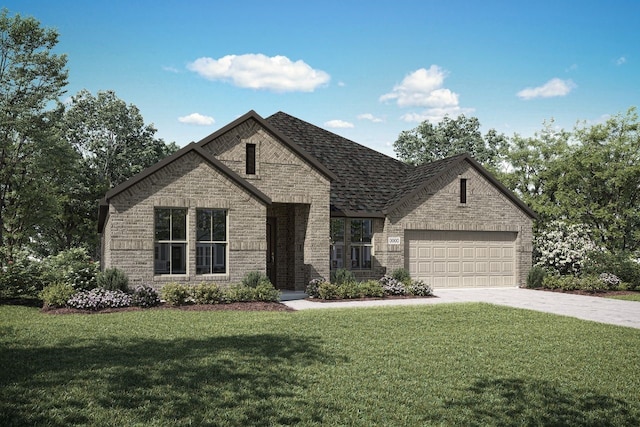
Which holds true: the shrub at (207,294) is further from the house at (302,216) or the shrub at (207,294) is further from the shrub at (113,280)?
the shrub at (113,280)

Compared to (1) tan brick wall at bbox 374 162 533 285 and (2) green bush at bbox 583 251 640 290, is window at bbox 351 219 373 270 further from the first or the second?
(2) green bush at bbox 583 251 640 290

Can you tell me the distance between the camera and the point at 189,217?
17.7 m

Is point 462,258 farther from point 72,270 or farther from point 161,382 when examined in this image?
point 161,382

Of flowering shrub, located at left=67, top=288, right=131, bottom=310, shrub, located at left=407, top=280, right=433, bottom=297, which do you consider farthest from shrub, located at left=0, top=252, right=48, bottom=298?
shrub, located at left=407, top=280, right=433, bottom=297

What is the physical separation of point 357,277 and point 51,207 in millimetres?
Result: 19069

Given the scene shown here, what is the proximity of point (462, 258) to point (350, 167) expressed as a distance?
6418 mm

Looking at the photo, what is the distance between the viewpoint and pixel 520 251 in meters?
25.6

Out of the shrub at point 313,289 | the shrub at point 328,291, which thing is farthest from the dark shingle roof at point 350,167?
the shrub at point 328,291

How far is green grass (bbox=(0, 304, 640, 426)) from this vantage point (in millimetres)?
6695

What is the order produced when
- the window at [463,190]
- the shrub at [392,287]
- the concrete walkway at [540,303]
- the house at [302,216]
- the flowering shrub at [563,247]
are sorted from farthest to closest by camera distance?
the flowering shrub at [563,247] → the window at [463,190] → the shrub at [392,287] → the house at [302,216] → the concrete walkway at [540,303]

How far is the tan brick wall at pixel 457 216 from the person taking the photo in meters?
23.0

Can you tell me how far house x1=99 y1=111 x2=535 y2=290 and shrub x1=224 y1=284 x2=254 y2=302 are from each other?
1.09 m

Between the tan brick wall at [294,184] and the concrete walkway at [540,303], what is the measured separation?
1.50 meters

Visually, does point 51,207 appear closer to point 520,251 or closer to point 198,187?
point 198,187
